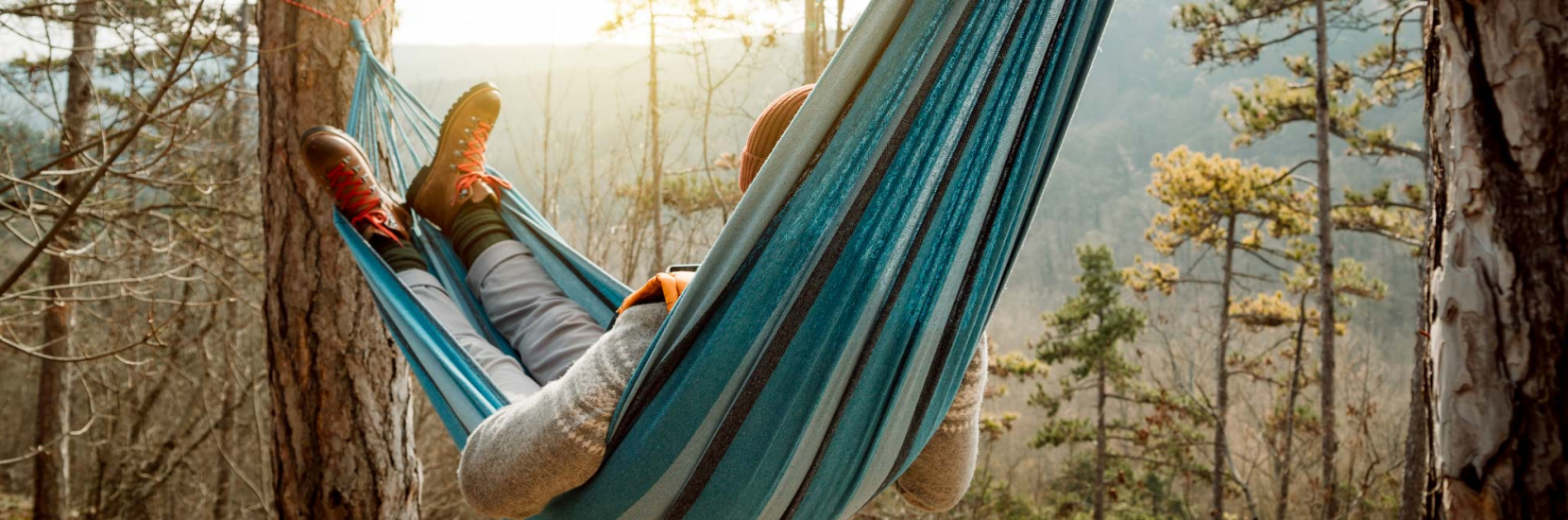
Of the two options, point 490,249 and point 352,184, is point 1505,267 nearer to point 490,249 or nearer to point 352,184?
point 490,249

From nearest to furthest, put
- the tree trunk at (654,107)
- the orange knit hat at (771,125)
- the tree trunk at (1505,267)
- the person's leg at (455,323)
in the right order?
the tree trunk at (1505,267) → the orange knit hat at (771,125) → the person's leg at (455,323) → the tree trunk at (654,107)

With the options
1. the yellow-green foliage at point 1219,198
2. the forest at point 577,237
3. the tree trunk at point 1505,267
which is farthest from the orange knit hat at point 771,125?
the yellow-green foliage at point 1219,198

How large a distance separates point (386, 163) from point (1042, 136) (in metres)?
1.57

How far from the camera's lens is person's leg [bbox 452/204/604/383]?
1.38 metres

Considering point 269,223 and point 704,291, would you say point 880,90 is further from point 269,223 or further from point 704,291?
point 269,223

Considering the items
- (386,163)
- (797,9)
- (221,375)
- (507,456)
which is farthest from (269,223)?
(221,375)

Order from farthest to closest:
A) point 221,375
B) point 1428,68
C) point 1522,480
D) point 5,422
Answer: point 5,422 < point 221,375 < point 1428,68 < point 1522,480

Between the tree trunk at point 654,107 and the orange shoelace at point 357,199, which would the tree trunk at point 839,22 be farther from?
the orange shoelace at point 357,199

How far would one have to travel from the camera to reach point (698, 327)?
2.75 feet

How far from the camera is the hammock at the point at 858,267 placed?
0.85 meters

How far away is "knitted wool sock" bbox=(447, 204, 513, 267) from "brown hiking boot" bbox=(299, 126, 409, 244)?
3.5 inches

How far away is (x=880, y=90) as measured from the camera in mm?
857

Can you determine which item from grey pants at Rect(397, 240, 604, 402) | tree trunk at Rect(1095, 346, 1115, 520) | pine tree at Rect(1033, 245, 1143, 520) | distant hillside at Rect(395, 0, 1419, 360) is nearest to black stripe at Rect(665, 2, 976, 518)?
grey pants at Rect(397, 240, 604, 402)

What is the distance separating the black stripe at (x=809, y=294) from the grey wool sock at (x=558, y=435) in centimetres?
10
